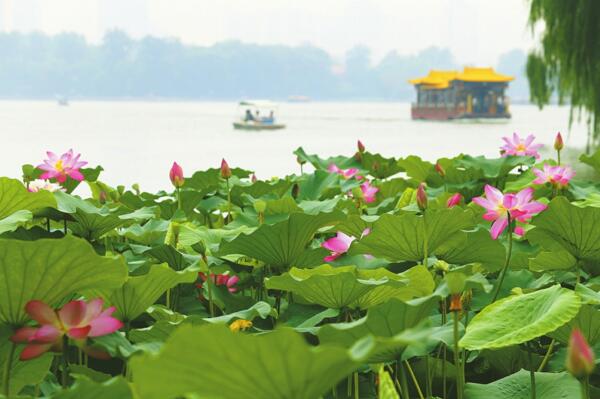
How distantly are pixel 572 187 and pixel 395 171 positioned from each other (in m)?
0.52

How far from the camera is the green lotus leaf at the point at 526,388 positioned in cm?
64

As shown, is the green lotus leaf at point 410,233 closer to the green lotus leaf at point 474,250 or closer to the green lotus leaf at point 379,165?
the green lotus leaf at point 474,250

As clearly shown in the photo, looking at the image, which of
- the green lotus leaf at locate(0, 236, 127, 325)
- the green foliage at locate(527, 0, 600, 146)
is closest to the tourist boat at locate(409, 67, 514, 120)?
the green foliage at locate(527, 0, 600, 146)

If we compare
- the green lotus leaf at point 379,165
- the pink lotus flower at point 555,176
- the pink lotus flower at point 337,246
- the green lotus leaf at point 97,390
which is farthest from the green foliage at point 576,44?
the green lotus leaf at point 97,390

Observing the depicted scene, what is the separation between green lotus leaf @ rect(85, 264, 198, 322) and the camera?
0.63 metres

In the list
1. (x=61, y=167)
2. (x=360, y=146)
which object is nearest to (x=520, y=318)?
(x=61, y=167)

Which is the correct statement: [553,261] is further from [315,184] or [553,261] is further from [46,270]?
[315,184]

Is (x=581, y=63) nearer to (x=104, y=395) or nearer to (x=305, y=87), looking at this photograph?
(x=104, y=395)

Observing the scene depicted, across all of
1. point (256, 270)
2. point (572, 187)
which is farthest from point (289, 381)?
point (572, 187)

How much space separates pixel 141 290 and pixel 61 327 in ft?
0.46

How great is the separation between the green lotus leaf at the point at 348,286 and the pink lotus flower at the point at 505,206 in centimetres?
20

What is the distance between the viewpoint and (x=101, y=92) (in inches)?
2911

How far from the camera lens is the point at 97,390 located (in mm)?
443

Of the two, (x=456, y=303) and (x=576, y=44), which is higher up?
(x=576, y=44)
